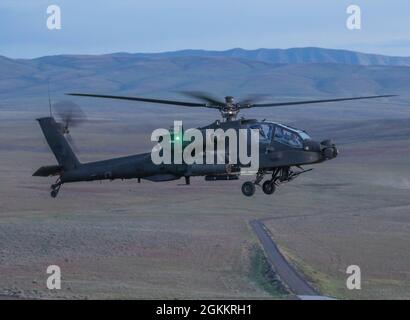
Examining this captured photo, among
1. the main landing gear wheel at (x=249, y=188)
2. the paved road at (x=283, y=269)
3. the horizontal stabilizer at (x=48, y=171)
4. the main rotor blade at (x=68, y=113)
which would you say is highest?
the main rotor blade at (x=68, y=113)

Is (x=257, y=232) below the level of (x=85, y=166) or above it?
below

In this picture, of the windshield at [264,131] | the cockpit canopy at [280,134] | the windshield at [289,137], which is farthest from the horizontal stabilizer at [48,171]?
the windshield at [289,137]

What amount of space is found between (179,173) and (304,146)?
5.02m

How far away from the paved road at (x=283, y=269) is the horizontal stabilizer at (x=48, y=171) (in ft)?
67.6

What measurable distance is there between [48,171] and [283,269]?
104 ft

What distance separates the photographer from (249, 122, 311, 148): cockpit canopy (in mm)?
36188

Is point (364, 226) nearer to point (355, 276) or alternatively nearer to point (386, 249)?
point (386, 249)

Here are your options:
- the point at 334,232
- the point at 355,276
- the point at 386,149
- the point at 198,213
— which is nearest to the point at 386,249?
the point at 334,232

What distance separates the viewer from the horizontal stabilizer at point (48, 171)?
37713mm

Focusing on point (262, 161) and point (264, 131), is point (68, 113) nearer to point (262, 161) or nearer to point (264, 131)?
point (264, 131)

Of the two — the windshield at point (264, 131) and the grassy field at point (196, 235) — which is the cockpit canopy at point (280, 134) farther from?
the grassy field at point (196, 235)

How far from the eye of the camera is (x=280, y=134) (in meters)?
36.4

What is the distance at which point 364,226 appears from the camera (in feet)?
309
